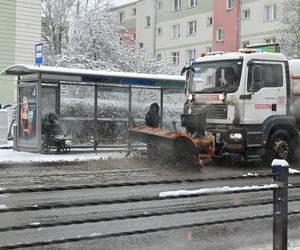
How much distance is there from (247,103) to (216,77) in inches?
43.9

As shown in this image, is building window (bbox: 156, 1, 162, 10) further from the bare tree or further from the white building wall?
the white building wall

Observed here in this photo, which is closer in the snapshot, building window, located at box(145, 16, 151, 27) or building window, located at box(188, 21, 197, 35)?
building window, located at box(188, 21, 197, 35)

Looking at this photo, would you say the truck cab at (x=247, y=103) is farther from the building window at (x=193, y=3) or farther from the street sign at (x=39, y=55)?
the building window at (x=193, y=3)

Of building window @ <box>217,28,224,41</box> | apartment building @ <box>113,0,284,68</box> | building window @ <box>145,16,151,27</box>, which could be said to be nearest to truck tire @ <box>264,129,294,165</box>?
apartment building @ <box>113,0,284,68</box>

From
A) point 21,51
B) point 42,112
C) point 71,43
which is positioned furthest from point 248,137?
point 71,43

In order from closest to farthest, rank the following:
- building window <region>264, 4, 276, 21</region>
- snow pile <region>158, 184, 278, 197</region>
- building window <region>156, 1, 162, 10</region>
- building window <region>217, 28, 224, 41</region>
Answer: snow pile <region>158, 184, 278, 197</region>, building window <region>264, 4, 276, 21</region>, building window <region>217, 28, 224, 41</region>, building window <region>156, 1, 162, 10</region>

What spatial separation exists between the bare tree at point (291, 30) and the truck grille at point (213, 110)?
19.2 metres

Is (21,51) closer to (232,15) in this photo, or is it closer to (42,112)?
(42,112)

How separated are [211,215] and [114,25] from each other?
85.8 ft

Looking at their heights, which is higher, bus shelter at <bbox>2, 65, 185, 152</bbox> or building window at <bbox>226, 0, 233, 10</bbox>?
building window at <bbox>226, 0, 233, 10</bbox>

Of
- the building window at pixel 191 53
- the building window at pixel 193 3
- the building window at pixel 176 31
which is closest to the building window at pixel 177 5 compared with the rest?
the building window at pixel 176 31

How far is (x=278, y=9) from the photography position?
1570 inches

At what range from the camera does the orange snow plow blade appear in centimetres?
1252

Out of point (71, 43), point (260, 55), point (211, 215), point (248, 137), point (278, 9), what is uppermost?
point (278, 9)
